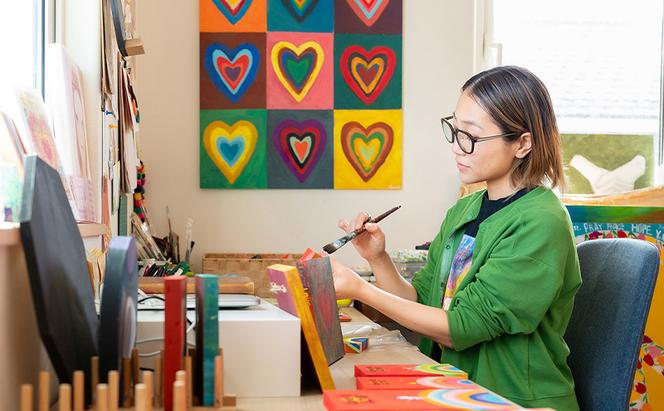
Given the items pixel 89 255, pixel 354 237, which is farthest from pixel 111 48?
pixel 354 237

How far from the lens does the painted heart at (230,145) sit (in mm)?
3010

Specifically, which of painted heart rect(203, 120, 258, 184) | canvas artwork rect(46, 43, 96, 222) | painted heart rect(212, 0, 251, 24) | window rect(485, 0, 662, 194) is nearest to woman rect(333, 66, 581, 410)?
canvas artwork rect(46, 43, 96, 222)

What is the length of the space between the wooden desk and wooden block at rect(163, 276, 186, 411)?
0.45ft

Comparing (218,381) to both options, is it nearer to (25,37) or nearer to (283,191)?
(25,37)

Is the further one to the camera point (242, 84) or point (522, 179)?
point (242, 84)

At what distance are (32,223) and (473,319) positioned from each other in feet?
3.02

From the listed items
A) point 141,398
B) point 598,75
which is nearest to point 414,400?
point 141,398

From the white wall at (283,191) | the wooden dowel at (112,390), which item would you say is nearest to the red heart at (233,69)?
the white wall at (283,191)

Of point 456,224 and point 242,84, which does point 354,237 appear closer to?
point 456,224

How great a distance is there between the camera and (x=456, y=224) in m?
1.87

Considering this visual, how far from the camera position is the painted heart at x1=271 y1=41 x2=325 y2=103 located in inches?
120

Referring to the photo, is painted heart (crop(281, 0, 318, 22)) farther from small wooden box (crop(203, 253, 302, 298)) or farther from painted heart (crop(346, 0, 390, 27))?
small wooden box (crop(203, 253, 302, 298))

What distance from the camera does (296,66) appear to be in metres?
3.04

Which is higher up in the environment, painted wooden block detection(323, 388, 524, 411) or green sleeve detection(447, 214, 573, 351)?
green sleeve detection(447, 214, 573, 351)
